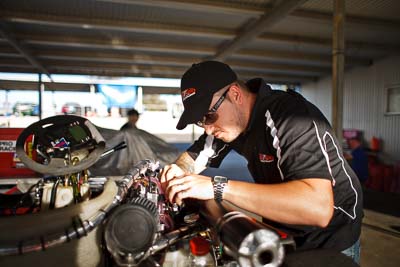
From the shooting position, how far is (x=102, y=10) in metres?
4.44

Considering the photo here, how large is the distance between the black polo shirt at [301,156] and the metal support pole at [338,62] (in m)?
2.76

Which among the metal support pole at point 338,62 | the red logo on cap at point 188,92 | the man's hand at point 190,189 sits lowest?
the man's hand at point 190,189

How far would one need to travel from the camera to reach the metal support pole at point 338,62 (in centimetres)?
370

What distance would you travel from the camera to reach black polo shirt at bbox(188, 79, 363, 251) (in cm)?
101

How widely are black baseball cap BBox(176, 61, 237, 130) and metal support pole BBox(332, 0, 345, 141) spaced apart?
120 inches

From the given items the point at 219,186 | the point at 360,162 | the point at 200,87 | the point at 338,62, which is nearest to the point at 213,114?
the point at 200,87

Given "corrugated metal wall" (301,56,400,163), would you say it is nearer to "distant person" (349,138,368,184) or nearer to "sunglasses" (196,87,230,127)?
"distant person" (349,138,368,184)

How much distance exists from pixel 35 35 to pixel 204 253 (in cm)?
622

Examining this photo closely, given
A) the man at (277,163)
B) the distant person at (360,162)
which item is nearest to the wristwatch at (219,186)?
the man at (277,163)

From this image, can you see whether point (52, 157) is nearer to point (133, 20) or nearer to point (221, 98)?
point (221, 98)

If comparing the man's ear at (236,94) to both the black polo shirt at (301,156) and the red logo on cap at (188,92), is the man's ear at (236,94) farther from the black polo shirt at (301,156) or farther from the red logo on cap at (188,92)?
the red logo on cap at (188,92)

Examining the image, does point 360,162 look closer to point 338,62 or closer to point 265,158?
point 338,62

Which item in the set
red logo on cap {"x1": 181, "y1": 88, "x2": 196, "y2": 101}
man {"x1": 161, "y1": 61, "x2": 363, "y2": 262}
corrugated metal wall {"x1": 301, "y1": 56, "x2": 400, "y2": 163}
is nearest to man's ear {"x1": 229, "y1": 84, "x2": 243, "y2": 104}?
man {"x1": 161, "y1": 61, "x2": 363, "y2": 262}

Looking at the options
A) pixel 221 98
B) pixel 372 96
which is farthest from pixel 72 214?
pixel 372 96
